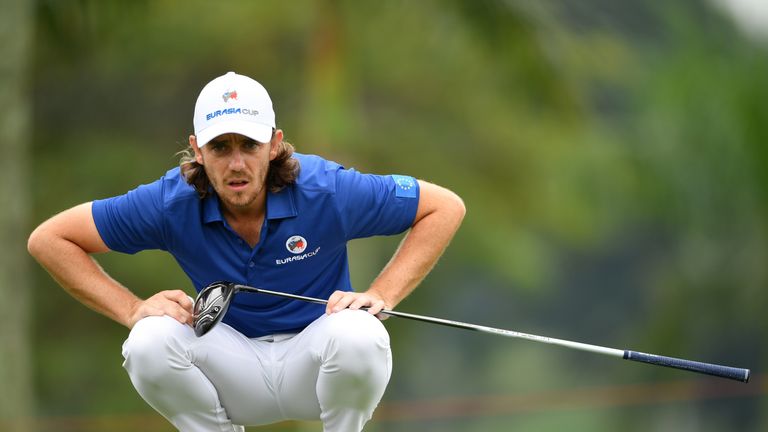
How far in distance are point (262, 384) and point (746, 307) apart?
41.4 ft

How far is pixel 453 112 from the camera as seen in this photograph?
21.1m

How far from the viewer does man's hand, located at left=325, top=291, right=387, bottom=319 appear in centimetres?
537

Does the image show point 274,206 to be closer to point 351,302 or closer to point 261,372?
point 351,302

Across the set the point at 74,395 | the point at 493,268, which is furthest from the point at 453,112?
the point at 74,395

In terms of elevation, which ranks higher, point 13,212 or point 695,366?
point 13,212

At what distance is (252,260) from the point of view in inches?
220

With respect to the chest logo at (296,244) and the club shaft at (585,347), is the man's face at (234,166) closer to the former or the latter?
the chest logo at (296,244)

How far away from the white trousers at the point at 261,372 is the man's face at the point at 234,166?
531 mm

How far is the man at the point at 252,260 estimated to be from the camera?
5344 mm

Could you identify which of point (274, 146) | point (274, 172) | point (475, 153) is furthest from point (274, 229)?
point (475, 153)

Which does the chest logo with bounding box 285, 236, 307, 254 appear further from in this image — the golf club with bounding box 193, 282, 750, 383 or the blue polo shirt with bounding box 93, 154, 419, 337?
the golf club with bounding box 193, 282, 750, 383

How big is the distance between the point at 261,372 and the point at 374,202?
2.61 ft

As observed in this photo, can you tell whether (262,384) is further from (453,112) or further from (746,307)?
(453,112)

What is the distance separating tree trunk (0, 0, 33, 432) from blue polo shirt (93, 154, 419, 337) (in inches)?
262
